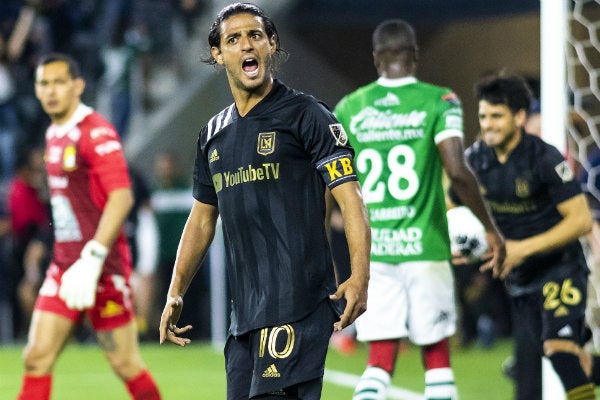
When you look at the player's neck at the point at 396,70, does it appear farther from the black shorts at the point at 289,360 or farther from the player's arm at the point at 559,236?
the black shorts at the point at 289,360

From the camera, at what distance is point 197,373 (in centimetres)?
1111

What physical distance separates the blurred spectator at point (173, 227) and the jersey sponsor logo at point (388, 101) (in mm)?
7207

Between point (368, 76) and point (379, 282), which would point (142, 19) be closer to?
point (368, 76)

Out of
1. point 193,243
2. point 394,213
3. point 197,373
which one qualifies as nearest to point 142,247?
point 197,373

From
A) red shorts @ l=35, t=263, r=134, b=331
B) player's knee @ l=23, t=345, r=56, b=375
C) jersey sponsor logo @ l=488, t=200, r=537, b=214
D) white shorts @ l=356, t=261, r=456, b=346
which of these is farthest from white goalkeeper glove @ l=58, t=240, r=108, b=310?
jersey sponsor logo @ l=488, t=200, r=537, b=214

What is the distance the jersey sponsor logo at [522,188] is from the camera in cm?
650

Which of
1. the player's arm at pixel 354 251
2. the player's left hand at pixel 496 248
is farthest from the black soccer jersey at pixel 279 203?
the player's left hand at pixel 496 248

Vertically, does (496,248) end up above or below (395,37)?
below

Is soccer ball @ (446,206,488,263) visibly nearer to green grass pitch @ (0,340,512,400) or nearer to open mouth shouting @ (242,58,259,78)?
Result: open mouth shouting @ (242,58,259,78)

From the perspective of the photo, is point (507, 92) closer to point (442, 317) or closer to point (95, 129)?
point (442, 317)

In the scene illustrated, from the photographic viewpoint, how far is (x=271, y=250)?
14.5 ft

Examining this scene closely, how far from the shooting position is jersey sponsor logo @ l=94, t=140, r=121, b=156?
6.70m

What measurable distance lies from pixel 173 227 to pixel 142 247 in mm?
503

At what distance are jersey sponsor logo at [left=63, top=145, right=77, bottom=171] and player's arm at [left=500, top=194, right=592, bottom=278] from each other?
241 cm
